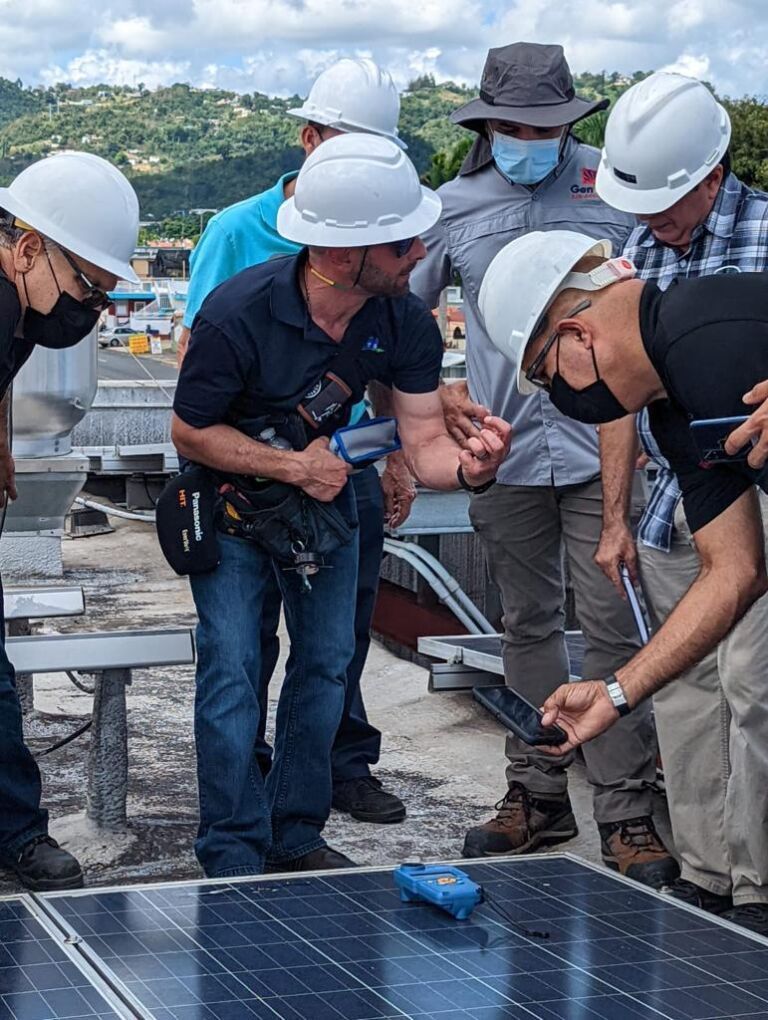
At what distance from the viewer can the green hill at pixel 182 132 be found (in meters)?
124

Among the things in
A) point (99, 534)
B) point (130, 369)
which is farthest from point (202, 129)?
point (99, 534)

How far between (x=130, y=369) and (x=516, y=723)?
38414mm

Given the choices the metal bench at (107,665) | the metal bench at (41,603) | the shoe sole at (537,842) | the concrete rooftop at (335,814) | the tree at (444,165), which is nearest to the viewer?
the metal bench at (107,665)

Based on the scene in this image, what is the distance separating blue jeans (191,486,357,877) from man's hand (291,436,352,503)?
9.7 inches

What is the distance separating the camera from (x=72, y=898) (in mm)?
2869

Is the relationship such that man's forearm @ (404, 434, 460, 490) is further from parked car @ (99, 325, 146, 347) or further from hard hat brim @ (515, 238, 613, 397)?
parked car @ (99, 325, 146, 347)

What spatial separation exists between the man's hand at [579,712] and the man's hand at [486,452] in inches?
38.1

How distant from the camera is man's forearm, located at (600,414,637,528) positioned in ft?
14.7

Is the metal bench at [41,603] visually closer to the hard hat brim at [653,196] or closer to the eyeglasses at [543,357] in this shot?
the hard hat brim at [653,196]

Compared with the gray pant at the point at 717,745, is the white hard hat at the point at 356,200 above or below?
above

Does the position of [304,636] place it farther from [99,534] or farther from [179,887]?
[99,534]

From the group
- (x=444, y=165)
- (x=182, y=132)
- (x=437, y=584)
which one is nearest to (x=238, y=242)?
(x=437, y=584)

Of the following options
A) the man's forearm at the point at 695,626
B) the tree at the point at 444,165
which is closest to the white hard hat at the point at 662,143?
the man's forearm at the point at 695,626

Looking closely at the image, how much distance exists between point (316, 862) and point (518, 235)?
2016mm
